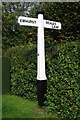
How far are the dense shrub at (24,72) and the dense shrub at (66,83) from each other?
47.3 inches

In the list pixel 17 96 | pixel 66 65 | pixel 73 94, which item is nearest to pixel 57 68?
pixel 66 65

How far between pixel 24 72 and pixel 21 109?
4.61 ft

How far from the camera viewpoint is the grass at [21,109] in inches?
268

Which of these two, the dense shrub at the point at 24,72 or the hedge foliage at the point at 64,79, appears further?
the dense shrub at the point at 24,72

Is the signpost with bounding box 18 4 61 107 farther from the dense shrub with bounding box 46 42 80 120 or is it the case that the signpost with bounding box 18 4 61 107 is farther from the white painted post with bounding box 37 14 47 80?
the dense shrub with bounding box 46 42 80 120

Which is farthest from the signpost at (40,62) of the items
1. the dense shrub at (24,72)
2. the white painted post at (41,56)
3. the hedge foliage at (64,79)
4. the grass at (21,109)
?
the dense shrub at (24,72)

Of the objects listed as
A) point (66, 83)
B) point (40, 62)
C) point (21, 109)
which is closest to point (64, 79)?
point (66, 83)

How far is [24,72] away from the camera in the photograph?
8.40 metres

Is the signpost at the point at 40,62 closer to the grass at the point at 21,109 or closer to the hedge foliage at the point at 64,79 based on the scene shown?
the hedge foliage at the point at 64,79

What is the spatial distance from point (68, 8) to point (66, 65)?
11.6 feet

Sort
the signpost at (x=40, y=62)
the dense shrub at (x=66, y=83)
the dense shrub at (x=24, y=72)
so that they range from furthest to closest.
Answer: the dense shrub at (x=24, y=72)
the signpost at (x=40, y=62)
the dense shrub at (x=66, y=83)

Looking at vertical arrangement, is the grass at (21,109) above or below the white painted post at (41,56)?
below

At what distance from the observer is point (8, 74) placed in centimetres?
944

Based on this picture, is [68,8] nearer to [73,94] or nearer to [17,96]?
[17,96]
